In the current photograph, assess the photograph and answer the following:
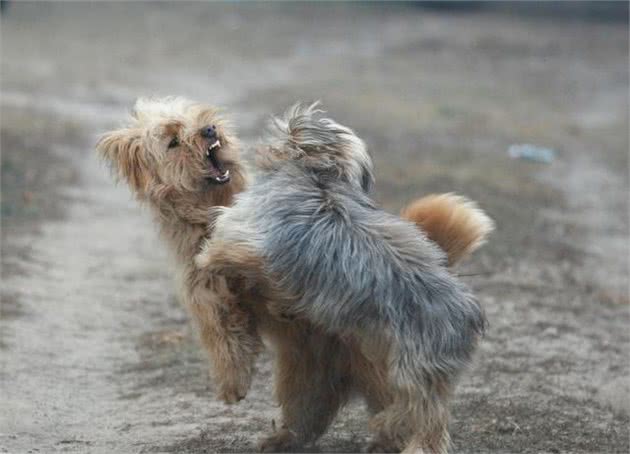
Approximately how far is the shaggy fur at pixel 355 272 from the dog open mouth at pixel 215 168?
1.65ft

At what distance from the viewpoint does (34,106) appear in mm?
16766

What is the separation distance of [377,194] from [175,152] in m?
6.95

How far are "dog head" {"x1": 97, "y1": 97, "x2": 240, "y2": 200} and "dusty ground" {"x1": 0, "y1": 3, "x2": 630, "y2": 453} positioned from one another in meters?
1.30

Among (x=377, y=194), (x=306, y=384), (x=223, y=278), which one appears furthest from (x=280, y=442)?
(x=377, y=194)

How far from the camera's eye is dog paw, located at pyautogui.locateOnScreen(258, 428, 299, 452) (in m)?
5.71

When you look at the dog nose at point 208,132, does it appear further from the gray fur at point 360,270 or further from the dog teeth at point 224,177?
the gray fur at point 360,270

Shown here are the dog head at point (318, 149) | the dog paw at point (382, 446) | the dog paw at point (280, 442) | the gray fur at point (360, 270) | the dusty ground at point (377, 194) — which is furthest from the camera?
the dusty ground at point (377, 194)

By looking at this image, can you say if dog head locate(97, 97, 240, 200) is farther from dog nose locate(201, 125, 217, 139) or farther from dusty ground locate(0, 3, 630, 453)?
Answer: dusty ground locate(0, 3, 630, 453)

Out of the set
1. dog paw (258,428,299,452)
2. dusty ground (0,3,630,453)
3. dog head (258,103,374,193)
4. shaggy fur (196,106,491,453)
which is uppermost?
dog head (258,103,374,193)

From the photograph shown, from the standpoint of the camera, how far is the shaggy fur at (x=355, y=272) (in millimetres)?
4738

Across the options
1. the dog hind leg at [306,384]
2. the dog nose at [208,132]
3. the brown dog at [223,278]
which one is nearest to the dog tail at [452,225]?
the brown dog at [223,278]

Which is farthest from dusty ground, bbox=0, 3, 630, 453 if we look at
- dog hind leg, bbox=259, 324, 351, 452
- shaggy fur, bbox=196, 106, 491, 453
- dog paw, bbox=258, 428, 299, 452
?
shaggy fur, bbox=196, 106, 491, 453

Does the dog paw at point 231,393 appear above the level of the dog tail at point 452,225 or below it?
below

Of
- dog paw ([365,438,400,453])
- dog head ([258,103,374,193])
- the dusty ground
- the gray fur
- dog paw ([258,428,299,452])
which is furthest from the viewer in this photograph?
the dusty ground
